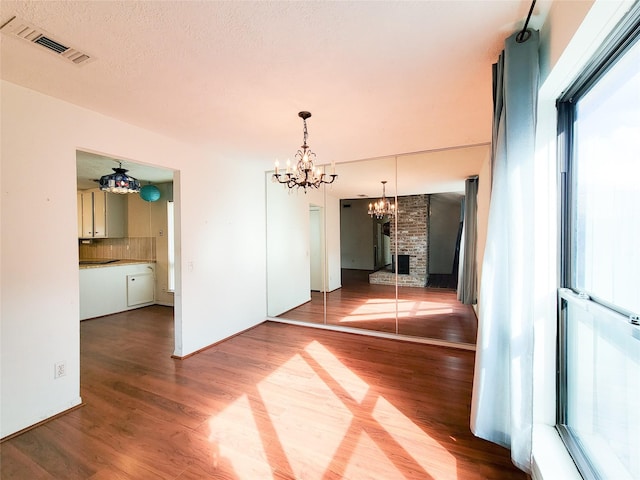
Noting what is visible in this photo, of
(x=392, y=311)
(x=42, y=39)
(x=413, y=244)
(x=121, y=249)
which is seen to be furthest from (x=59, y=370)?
(x=413, y=244)

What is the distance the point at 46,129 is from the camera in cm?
217

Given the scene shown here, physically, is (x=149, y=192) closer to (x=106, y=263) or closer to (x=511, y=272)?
(x=106, y=263)

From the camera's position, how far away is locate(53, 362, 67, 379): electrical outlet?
219 cm

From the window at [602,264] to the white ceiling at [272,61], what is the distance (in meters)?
0.54

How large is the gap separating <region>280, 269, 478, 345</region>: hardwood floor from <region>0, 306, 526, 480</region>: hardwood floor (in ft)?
2.07

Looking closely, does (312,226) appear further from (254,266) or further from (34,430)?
(34,430)

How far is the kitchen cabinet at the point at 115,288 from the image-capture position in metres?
4.71

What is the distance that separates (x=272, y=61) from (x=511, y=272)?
6.31 feet

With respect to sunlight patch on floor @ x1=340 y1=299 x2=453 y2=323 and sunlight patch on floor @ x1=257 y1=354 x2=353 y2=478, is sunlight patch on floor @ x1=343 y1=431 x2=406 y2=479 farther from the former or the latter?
sunlight patch on floor @ x1=340 y1=299 x2=453 y2=323

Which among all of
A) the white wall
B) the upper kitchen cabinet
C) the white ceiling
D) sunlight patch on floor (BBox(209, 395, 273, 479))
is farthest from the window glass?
the upper kitchen cabinet

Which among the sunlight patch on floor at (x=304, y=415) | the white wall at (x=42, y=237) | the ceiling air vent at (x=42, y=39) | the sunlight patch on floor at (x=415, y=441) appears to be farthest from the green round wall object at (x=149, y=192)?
the sunlight patch on floor at (x=415, y=441)

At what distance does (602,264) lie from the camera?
1.30 metres

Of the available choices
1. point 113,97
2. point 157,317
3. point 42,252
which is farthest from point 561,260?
point 157,317

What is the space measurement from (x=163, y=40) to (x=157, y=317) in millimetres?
4693
